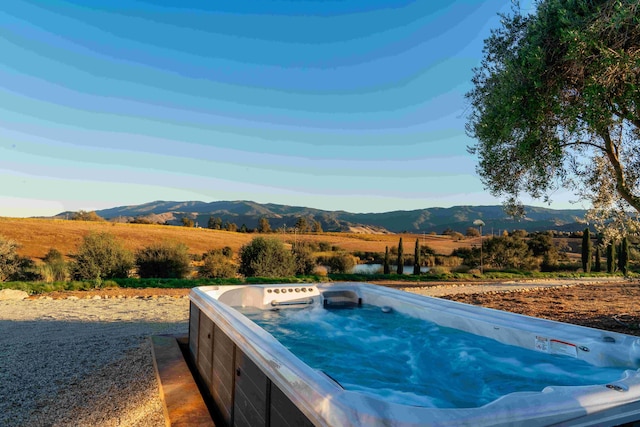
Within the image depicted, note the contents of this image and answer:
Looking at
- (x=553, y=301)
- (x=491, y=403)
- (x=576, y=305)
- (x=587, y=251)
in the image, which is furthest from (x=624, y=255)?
(x=491, y=403)

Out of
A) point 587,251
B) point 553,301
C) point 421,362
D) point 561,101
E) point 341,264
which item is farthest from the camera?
point 587,251

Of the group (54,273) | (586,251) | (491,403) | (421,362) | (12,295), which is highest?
(491,403)

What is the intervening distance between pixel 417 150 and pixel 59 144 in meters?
10.4

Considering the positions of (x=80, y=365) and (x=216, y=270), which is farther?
(x=216, y=270)

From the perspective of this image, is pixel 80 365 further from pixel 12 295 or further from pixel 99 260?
pixel 99 260

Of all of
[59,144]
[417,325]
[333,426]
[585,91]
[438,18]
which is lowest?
[417,325]

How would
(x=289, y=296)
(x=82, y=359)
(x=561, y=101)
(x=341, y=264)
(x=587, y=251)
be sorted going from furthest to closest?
(x=587, y=251)
(x=341, y=264)
(x=289, y=296)
(x=561, y=101)
(x=82, y=359)

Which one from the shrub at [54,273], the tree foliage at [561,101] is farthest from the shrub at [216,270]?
the tree foliage at [561,101]

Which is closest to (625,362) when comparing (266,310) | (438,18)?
(266,310)

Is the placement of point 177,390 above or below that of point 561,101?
below

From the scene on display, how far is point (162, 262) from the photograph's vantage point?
11492 millimetres

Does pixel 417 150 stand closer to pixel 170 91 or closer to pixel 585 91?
pixel 170 91

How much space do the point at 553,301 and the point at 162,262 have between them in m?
9.83

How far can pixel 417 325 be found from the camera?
4320mm
